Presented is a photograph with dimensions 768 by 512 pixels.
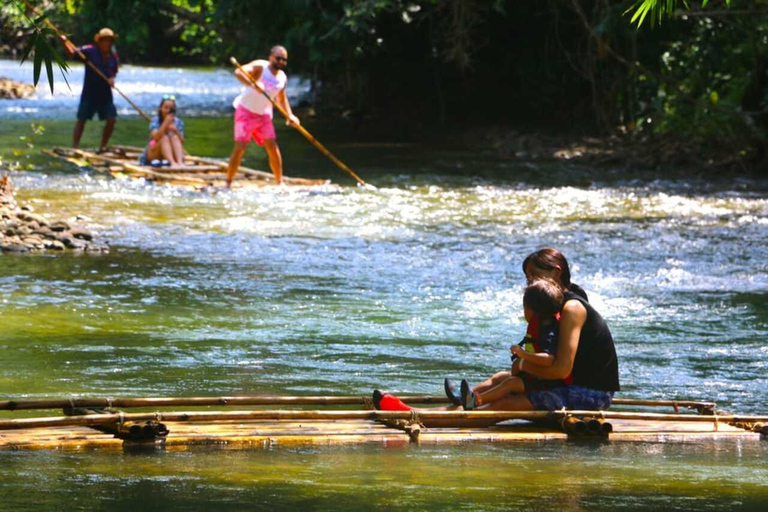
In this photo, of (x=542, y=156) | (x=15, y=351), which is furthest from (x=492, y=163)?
(x=15, y=351)

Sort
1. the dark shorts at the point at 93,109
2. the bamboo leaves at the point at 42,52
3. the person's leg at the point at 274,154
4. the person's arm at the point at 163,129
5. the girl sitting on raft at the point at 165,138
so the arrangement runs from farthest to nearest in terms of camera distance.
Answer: the dark shorts at the point at 93,109
the girl sitting on raft at the point at 165,138
the person's arm at the point at 163,129
the person's leg at the point at 274,154
the bamboo leaves at the point at 42,52

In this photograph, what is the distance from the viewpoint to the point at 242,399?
7293 mm

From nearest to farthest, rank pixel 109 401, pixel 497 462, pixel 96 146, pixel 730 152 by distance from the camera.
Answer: pixel 497 462 < pixel 109 401 < pixel 730 152 < pixel 96 146

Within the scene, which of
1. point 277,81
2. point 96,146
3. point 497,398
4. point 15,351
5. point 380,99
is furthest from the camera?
point 380,99

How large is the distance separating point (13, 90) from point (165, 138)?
1850cm

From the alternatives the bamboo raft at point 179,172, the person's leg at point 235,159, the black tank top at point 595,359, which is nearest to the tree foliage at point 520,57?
the bamboo raft at point 179,172

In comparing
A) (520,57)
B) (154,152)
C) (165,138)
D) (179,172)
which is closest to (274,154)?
(179,172)

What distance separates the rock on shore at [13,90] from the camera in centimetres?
3500

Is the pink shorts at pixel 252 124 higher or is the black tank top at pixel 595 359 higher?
the pink shorts at pixel 252 124

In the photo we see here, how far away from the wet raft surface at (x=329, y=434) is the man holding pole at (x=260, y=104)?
416 inches

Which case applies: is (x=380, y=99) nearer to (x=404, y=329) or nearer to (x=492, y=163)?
(x=492, y=163)

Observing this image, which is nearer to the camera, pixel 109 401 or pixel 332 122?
pixel 109 401

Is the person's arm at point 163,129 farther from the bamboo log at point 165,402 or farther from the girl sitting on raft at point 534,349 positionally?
the girl sitting on raft at point 534,349

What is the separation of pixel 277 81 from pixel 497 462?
11505 millimetres
